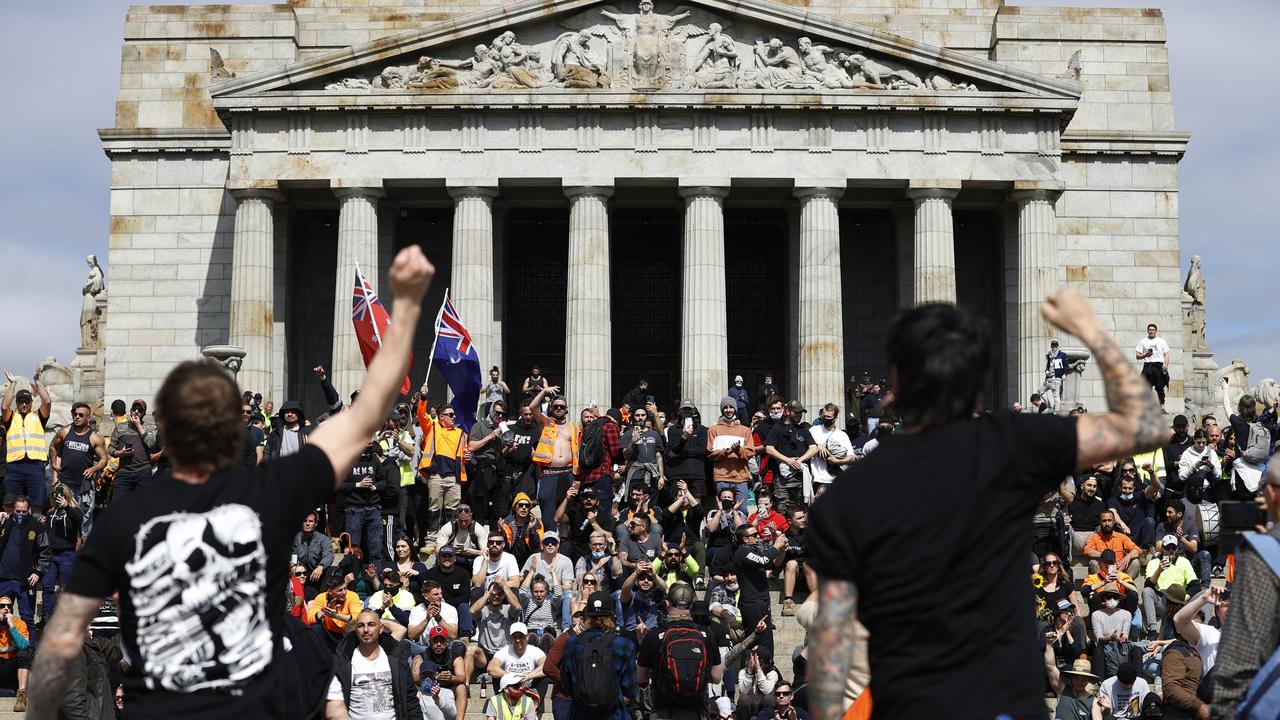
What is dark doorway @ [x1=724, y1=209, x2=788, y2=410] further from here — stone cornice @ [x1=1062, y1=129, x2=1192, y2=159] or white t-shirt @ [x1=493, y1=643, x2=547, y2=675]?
white t-shirt @ [x1=493, y1=643, x2=547, y2=675]

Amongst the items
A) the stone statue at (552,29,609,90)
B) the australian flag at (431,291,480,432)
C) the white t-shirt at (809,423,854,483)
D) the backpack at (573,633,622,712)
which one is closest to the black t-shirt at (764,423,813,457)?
the white t-shirt at (809,423,854,483)

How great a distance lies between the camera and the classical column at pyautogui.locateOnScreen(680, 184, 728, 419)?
38.4m

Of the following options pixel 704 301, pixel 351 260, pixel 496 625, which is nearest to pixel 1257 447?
pixel 496 625

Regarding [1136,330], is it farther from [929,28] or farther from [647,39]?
[647,39]

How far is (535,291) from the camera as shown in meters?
44.2

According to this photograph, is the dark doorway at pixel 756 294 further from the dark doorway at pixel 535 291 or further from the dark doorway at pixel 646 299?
the dark doorway at pixel 535 291

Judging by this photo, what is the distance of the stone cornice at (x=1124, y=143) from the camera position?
146 ft

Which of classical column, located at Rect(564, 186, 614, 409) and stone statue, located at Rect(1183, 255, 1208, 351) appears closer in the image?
classical column, located at Rect(564, 186, 614, 409)

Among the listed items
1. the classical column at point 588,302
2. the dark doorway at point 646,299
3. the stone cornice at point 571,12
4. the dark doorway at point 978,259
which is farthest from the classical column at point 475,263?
the dark doorway at point 978,259

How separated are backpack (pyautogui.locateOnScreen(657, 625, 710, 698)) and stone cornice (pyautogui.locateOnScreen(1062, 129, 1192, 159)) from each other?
3230cm

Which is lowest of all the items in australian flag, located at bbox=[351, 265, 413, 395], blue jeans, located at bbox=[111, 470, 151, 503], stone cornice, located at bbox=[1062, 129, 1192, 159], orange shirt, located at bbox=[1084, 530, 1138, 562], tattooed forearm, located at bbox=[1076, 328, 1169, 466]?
orange shirt, located at bbox=[1084, 530, 1138, 562]

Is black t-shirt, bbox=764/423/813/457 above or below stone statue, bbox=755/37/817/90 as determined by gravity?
below

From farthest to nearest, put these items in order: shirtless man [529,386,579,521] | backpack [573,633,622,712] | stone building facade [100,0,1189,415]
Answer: stone building facade [100,0,1189,415] → shirtless man [529,386,579,521] → backpack [573,633,622,712]

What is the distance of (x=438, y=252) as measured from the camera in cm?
4434
